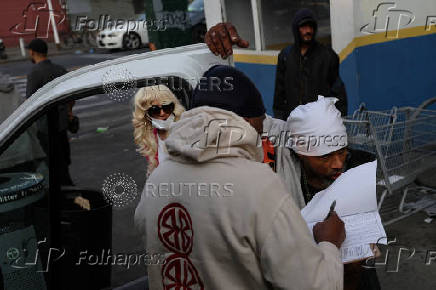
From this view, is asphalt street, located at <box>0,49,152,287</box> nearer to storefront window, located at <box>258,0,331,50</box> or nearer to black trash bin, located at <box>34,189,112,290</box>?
black trash bin, located at <box>34,189,112,290</box>

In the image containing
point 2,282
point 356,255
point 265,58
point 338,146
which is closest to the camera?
point 356,255

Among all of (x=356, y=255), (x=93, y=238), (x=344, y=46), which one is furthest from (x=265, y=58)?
(x=356, y=255)

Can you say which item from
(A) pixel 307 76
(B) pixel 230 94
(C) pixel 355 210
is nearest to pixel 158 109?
(B) pixel 230 94

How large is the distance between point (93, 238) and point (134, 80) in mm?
1144

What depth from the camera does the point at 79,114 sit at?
1239 cm

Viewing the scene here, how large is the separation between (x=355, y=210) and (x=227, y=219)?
24.6 inches

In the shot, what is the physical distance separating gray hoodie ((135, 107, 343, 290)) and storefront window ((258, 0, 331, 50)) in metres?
6.35

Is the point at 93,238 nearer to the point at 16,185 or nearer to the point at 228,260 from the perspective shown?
the point at 16,185

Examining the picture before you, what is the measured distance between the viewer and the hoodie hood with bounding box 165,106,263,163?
1629 millimetres

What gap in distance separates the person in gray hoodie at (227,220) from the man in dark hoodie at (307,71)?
307 centimetres

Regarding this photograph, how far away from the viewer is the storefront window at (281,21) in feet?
25.6

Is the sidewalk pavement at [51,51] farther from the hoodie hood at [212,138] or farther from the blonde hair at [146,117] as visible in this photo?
the hoodie hood at [212,138]

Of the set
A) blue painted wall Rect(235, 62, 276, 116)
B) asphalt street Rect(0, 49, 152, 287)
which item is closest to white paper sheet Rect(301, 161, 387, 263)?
asphalt street Rect(0, 49, 152, 287)

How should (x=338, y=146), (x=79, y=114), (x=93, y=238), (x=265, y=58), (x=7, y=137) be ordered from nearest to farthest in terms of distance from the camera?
1. (x=338, y=146)
2. (x=7, y=137)
3. (x=93, y=238)
4. (x=265, y=58)
5. (x=79, y=114)
